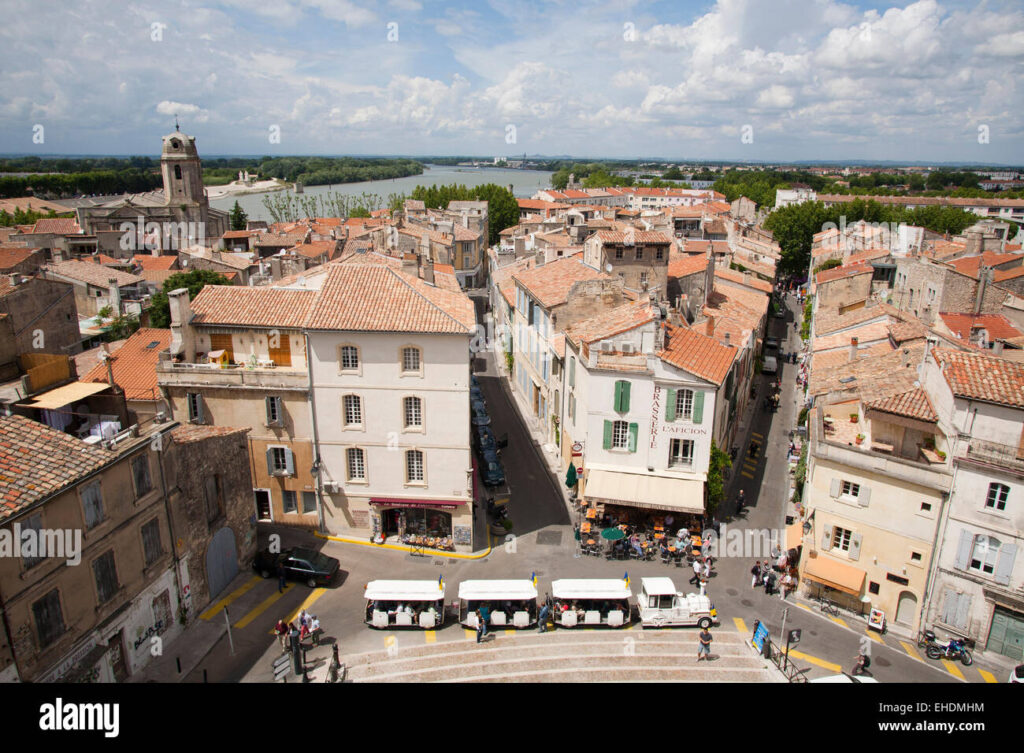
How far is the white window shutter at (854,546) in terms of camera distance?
90.3 feet

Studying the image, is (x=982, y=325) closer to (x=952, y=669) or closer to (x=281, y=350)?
(x=952, y=669)

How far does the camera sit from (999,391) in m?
24.4

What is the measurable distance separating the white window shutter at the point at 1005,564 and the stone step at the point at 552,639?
361 inches

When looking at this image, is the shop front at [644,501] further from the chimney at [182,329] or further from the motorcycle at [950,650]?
the chimney at [182,329]

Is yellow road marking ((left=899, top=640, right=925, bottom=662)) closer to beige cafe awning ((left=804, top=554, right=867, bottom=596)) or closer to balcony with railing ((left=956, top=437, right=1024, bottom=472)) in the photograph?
beige cafe awning ((left=804, top=554, right=867, bottom=596))

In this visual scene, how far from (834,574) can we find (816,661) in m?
3.98

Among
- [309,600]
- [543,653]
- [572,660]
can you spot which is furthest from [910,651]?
[309,600]

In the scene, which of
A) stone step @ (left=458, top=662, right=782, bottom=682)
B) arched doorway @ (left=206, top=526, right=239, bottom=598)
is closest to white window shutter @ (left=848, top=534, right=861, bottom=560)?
stone step @ (left=458, top=662, right=782, bottom=682)

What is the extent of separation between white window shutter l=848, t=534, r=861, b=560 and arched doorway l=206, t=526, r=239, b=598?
2569 cm

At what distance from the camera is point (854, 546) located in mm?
27656

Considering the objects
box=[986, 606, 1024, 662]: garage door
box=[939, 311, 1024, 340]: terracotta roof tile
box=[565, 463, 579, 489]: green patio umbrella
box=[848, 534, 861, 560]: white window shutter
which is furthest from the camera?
box=[939, 311, 1024, 340]: terracotta roof tile

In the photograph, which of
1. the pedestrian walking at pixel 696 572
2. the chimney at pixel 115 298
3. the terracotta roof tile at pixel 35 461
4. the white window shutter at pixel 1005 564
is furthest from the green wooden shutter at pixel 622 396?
the chimney at pixel 115 298

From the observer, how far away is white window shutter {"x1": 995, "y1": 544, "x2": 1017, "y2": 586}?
24.0 meters
